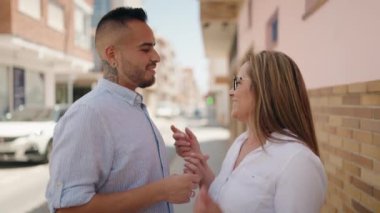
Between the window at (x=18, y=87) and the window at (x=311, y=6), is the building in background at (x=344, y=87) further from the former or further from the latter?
the window at (x=18, y=87)

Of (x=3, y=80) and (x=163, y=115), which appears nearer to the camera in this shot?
(x=3, y=80)

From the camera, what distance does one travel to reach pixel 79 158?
160cm

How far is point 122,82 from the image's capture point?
1.95m

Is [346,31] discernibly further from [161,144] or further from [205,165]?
[161,144]

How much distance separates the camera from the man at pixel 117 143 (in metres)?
1.60

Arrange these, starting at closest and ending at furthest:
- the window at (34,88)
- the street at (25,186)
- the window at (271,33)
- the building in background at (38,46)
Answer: the street at (25,186), the window at (271,33), the building in background at (38,46), the window at (34,88)

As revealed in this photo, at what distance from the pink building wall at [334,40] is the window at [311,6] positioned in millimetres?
39

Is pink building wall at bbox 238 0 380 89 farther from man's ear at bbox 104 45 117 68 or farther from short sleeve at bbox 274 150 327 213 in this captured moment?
man's ear at bbox 104 45 117 68

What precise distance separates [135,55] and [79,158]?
0.59m

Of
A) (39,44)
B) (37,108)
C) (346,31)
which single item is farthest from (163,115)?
(346,31)

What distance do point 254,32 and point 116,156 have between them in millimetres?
6949

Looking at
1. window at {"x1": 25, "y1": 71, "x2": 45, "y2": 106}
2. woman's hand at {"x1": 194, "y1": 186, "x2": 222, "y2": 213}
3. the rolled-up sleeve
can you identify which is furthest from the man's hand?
window at {"x1": 25, "y1": 71, "x2": 45, "y2": 106}

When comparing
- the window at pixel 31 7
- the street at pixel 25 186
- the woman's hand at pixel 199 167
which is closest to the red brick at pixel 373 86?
the woman's hand at pixel 199 167

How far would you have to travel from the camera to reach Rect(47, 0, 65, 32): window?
1832 cm
